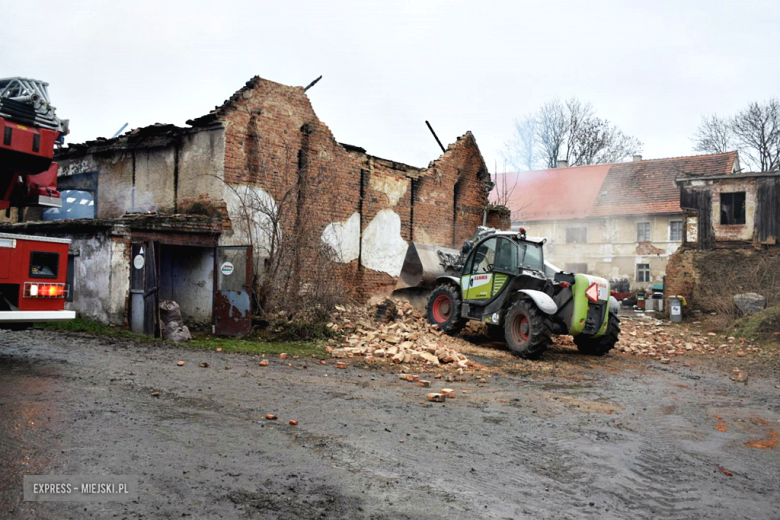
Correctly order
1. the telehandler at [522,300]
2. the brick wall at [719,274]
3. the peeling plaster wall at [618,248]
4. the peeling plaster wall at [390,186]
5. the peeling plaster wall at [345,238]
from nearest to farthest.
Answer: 1. the telehandler at [522,300]
2. the peeling plaster wall at [345,238]
3. the peeling plaster wall at [390,186]
4. the brick wall at [719,274]
5. the peeling plaster wall at [618,248]

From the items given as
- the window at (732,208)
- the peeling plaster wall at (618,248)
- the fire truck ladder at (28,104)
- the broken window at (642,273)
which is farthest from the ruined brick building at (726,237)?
the fire truck ladder at (28,104)

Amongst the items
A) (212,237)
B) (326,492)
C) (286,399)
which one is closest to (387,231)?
(212,237)

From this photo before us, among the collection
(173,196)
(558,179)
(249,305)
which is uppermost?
(558,179)

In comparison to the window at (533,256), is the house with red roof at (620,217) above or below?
above

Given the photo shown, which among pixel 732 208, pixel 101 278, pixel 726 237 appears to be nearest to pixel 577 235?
pixel 732 208

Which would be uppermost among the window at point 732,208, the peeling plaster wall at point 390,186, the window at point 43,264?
the window at point 732,208

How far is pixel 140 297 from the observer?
1127 cm

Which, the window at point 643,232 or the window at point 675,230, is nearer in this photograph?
the window at point 675,230

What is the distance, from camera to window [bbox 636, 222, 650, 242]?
3459 centimetres

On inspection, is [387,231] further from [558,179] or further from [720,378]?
[558,179]

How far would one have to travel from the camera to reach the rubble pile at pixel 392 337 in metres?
10.4

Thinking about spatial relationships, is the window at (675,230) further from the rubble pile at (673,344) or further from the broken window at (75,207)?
the broken window at (75,207)

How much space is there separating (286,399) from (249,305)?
5680 millimetres

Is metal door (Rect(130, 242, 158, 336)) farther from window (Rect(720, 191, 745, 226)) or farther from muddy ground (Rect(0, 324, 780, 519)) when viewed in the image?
window (Rect(720, 191, 745, 226))
